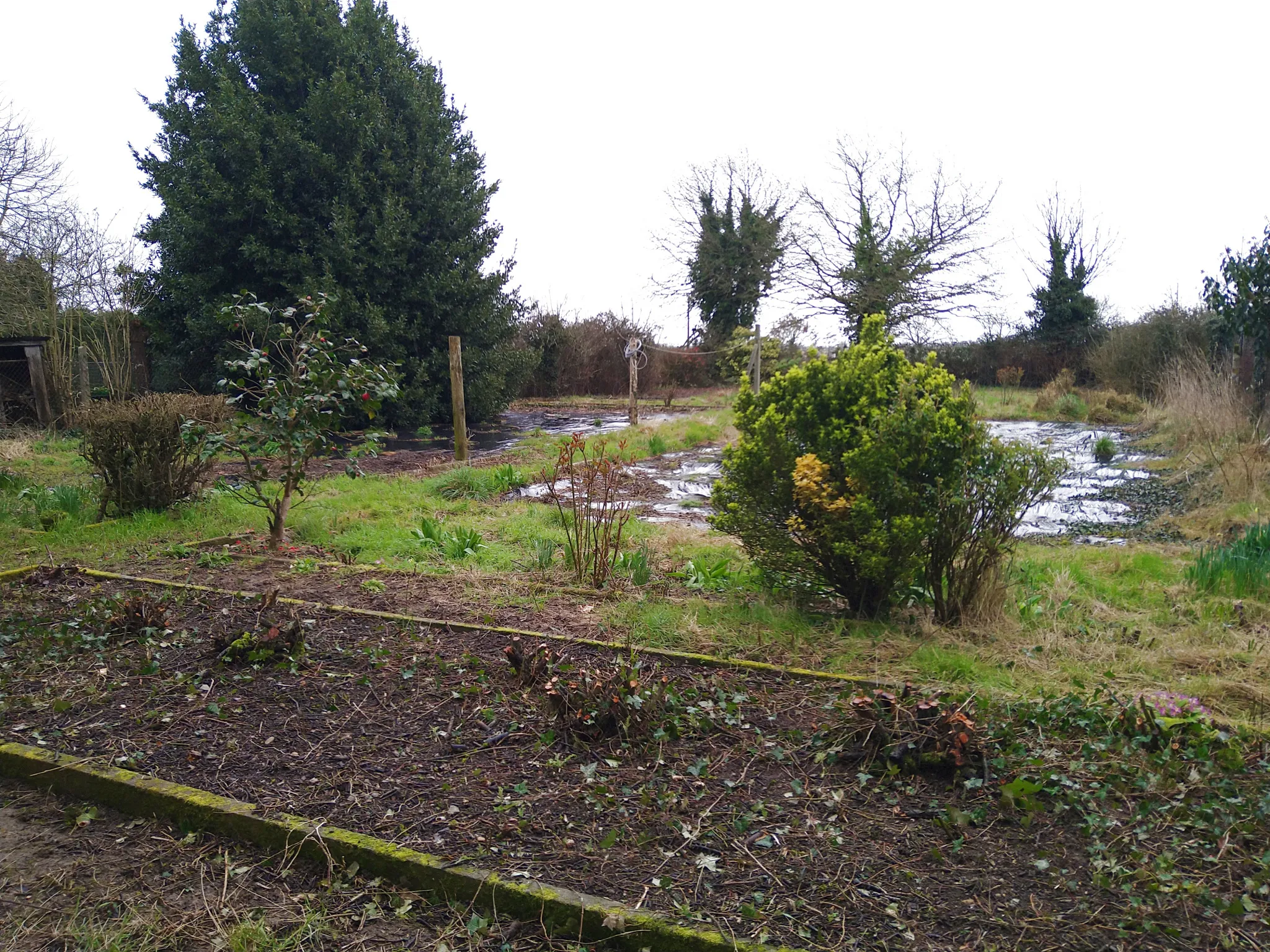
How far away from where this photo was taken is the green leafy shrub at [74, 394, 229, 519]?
6855 millimetres

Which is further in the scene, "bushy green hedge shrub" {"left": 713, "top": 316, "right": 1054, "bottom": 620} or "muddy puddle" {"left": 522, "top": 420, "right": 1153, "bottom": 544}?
"muddy puddle" {"left": 522, "top": 420, "right": 1153, "bottom": 544}

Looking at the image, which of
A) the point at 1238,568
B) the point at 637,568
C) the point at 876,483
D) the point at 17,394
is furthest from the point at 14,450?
the point at 1238,568

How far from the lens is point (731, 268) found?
99.1 ft

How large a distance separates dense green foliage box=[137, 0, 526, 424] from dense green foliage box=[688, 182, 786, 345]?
13.8 metres

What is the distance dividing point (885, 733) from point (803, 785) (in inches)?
13.1

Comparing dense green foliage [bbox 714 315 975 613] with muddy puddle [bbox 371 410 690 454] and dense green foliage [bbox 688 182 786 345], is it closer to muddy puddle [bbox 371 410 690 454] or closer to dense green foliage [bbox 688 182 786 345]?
muddy puddle [bbox 371 410 690 454]

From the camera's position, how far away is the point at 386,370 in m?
6.42

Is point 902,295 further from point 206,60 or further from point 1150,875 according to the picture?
Answer: point 1150,875

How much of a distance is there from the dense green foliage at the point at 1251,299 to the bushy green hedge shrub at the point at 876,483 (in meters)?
7.62

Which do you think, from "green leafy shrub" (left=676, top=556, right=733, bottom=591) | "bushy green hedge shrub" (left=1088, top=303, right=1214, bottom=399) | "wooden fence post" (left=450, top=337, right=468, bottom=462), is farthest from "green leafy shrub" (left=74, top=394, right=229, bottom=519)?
"bushy green hedge shrub" (left=1088, top=303, right=1214, bottom=399)

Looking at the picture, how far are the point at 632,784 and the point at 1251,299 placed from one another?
1027cm

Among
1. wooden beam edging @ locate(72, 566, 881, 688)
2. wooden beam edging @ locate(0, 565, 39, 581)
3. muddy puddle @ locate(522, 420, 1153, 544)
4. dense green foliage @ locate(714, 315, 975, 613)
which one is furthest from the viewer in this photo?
muddy puddle @ locate(522, 420, 1153, 544)

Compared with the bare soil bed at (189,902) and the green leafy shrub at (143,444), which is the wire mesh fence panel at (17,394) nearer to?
the green leafy shrub at (143,444)

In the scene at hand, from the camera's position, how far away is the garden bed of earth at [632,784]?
6.66 feet
